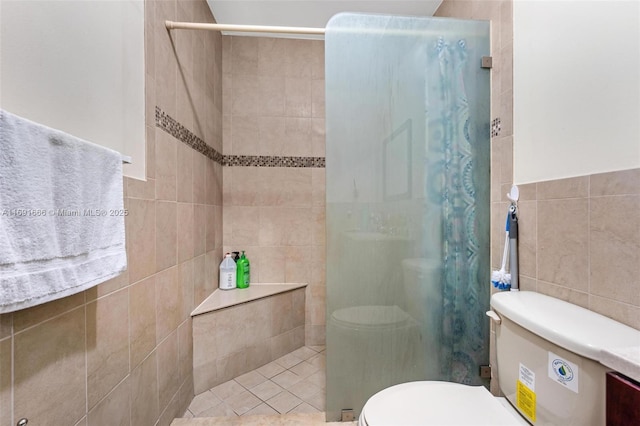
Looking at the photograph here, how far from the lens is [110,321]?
873mm

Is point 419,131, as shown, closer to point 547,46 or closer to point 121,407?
point 547,46

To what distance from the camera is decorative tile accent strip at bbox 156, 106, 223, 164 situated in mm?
1228

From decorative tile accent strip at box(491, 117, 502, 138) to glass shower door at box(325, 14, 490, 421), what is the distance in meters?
0.03

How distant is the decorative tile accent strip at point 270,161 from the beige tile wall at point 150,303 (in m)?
0.19

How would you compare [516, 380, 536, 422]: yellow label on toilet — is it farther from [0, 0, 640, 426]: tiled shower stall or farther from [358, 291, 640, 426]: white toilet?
[0, 0, 640, 426]: tiled shower stall

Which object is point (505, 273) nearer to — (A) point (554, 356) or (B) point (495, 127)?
(A) point (554, 356)

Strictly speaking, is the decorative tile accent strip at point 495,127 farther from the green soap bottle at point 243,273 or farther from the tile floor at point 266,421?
the green soap bottle at point 243,273

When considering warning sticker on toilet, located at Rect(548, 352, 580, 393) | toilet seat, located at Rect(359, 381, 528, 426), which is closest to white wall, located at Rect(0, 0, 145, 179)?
toilet seat, located at Rect(359, 381, 528, 426)

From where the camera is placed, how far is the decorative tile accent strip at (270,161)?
2150mm

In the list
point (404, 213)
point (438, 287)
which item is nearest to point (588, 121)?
point (404, 213)

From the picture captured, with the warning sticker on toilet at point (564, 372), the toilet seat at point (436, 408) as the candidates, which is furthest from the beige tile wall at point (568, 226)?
the toilet seat at point (436, 408)

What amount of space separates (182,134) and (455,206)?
146 cm

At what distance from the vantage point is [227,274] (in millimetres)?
2010

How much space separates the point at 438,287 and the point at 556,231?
53cm
